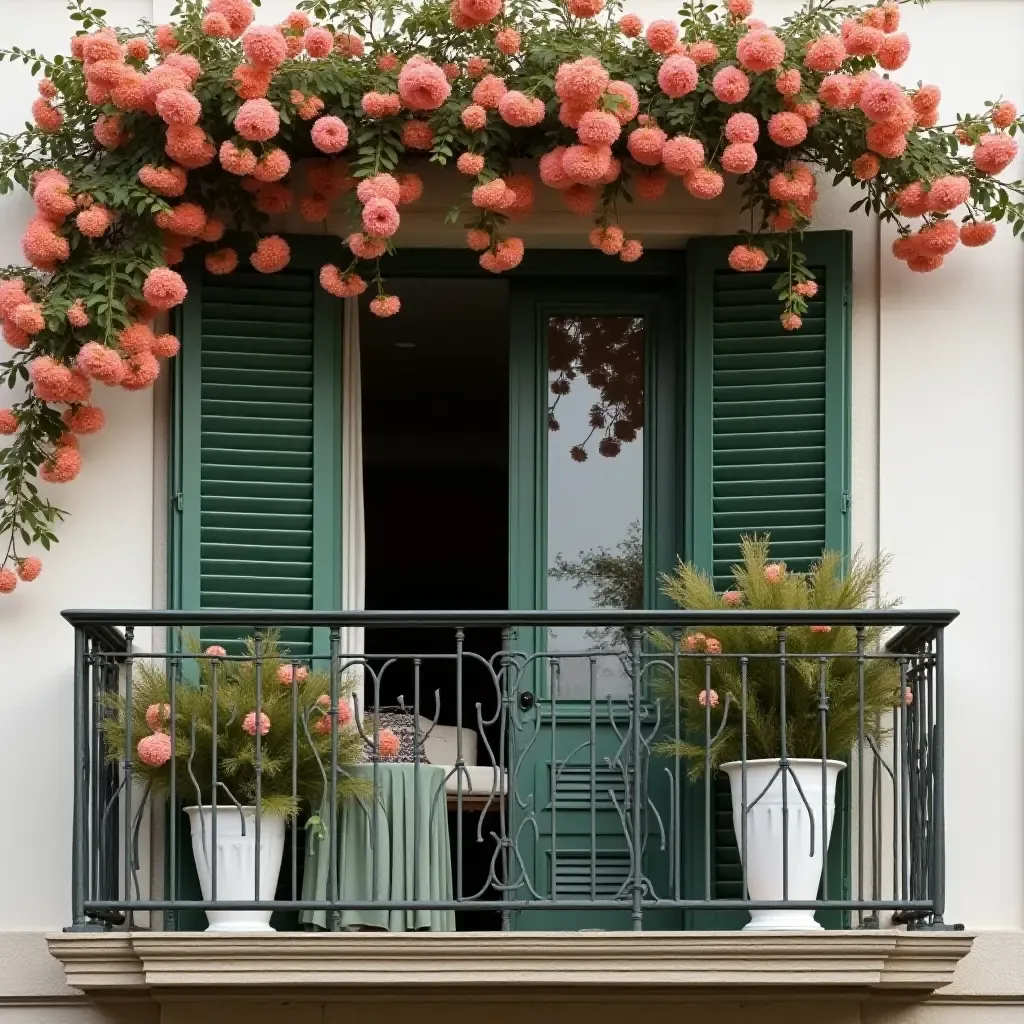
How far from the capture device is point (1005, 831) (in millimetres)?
8477

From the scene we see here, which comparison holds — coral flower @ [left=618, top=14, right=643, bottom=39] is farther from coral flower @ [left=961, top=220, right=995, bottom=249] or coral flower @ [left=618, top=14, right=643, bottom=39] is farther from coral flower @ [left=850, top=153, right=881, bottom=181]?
coral flower @ [left=961, top=220, right=995, bottom=249]

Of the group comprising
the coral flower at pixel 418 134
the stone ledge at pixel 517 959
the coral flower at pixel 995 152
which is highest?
the coral flower at pixel 418 134

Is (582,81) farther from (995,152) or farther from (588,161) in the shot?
(995,152)

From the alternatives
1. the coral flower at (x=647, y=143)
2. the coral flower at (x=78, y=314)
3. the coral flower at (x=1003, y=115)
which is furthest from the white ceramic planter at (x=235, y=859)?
the coral flower at (x=1003, y=115)

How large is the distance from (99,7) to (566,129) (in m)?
1.86

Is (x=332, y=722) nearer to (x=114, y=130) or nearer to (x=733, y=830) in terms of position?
(x=733, y=830)

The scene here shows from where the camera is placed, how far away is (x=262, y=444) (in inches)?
348

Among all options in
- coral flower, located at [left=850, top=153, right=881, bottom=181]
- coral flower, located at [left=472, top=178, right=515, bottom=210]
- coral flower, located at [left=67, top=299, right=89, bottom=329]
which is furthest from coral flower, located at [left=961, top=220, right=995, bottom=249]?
coral flower, located at [left=67, top=299, right=89, bottom=329]

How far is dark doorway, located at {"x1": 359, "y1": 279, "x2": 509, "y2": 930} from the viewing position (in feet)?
38.7

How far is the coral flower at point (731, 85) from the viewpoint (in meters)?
8.25

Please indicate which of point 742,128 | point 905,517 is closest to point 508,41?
point 742,128

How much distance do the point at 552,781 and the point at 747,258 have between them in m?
1.99

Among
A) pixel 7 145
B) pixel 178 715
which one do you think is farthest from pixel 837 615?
pixel 7 145

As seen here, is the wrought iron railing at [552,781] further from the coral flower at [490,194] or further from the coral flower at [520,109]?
the coral flower at [520,109]
